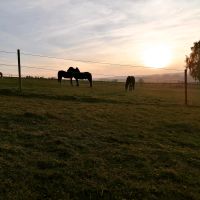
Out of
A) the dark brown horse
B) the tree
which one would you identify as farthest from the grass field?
the tree

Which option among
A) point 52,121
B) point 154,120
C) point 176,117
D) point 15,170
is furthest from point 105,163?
point 176,117

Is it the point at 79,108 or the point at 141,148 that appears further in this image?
the point at 79,108

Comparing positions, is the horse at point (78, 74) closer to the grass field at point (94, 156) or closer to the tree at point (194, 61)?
the grass field at point (94, 156)

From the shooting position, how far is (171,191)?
8.43m

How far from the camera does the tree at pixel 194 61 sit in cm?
8825

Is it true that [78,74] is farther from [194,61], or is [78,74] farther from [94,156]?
[194,61]

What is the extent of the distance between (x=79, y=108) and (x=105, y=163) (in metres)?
8.63

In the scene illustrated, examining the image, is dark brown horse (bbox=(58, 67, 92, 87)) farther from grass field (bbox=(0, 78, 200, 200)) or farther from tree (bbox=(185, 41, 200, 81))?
tree (bbox=(185, 41, 200, 81))

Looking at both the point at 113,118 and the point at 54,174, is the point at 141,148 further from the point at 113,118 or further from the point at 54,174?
the point at 113,118

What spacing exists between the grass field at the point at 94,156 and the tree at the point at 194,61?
244ft

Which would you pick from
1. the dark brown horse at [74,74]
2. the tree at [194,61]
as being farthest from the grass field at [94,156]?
the tree at [194,61]

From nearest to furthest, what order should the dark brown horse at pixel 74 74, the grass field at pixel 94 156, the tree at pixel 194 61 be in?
the grass field at pixel 94 156
the dark brown horse at pixel 74 74
the tree at pixel 194 61

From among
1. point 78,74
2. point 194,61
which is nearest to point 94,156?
point 78,74

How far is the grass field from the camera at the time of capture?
8109 mm
